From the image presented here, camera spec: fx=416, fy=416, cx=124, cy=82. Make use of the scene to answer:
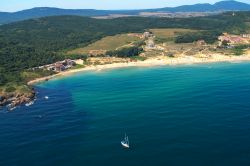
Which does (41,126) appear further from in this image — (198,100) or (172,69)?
(172,69)

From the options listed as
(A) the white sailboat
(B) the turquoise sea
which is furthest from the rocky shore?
(A) the white sailboat

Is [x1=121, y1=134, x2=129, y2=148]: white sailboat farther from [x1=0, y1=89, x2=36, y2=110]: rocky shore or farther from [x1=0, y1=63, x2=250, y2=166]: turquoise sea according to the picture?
[x1=0, y1=89, x2=36, y2=110]: rocky shore

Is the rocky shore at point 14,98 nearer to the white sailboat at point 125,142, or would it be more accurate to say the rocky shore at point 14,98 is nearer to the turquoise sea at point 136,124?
the turquoise sea at point 136,124

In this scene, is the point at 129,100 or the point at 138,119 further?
the point at 129,100

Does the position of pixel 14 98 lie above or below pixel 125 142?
below

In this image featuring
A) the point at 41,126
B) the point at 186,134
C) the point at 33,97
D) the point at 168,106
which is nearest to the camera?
the point at 186,134

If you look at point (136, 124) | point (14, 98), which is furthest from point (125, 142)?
point (14, 98)

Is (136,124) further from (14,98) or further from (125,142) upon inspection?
(14,98)

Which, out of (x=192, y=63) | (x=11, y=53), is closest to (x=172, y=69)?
(x=192, y=63)

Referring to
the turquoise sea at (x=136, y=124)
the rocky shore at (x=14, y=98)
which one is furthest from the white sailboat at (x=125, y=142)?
the rocky shore at (x=14, y=98)
